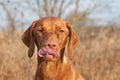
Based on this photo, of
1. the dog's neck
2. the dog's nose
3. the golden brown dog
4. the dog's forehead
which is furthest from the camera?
the dog's neck

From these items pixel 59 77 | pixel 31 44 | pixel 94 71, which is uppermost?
pixel 31 44

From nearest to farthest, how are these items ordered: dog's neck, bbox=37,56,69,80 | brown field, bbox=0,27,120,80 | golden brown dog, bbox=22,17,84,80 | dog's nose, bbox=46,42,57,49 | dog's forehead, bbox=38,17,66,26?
dog's nose, bbox=46,42,57,49 → golden brown dog, bbox=22,17,84,80 → dog's forehead, bbox=38,17,66,26 → dog's neck, bbox=37,56,69,80 → brown field, bbox=0,27,120,80

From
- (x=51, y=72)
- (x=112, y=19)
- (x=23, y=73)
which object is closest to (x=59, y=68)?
(x=51, y=72)

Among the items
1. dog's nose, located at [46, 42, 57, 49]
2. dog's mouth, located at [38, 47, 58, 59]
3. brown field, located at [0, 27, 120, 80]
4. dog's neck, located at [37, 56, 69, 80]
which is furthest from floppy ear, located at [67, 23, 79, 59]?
brown field, located at [0, 27, 120, 80]

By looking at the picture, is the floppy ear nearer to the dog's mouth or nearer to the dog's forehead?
the dog's forehead

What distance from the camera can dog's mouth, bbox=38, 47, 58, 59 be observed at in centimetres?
629

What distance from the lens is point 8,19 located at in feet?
44.4

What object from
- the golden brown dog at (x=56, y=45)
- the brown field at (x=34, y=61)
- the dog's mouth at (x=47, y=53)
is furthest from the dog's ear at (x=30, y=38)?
the brown field at (x=34, y=61)

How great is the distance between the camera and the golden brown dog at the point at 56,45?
21.1 feet

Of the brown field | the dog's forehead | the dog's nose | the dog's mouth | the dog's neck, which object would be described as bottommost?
the brown field

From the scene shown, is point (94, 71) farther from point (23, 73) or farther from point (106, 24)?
point (106, 24)

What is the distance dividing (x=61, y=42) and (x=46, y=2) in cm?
973

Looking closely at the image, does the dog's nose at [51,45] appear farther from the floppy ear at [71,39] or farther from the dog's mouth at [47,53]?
the floppy ear at [71,39]

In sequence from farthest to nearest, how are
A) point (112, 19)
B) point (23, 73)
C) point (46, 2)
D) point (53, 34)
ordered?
point (112, 19)
point (46, 2)
point (23, 73)
point (53, 34)
